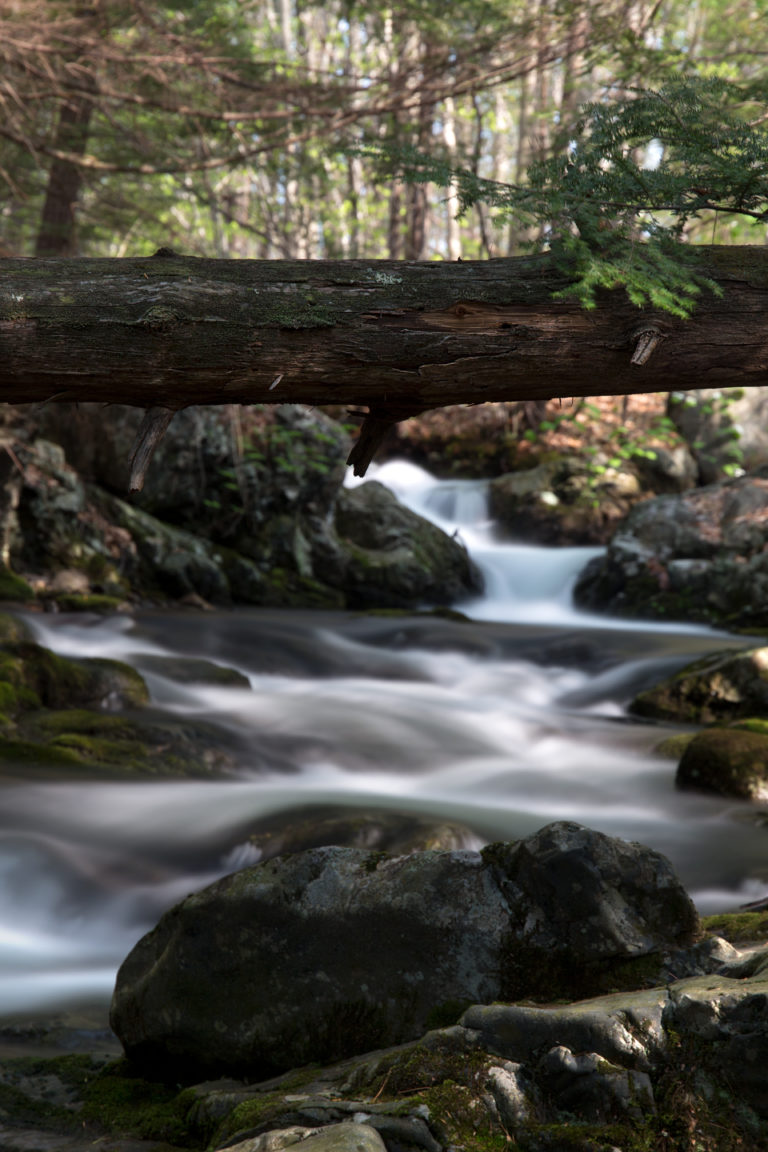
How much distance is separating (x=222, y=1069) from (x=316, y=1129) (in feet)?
3.79

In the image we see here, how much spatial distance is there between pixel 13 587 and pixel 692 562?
9.27 meters

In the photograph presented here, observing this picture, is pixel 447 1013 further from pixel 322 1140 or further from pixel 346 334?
pixel 346 334

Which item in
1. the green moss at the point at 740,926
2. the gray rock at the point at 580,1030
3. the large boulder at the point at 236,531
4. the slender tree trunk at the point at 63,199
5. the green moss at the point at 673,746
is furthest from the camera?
the large boulder at the point at 236,531

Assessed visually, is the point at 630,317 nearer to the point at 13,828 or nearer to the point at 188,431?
the point at 13,828

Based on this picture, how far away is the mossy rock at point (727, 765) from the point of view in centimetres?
630

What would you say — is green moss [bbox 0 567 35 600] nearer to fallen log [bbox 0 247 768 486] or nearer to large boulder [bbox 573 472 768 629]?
large boulder [bbox 573 472 768 629]

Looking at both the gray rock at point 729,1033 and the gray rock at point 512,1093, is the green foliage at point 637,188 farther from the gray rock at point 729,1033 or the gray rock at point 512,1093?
the gray rock at point 512,1093

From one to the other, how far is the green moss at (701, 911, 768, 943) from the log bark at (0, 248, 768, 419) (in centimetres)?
197

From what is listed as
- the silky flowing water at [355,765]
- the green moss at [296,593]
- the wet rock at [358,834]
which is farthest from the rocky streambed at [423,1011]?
the green moss at [296,593]

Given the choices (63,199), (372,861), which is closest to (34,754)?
(372,861)

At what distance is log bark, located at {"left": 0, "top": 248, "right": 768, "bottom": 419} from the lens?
2949 mm

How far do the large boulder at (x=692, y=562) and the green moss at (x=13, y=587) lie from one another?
8.14m

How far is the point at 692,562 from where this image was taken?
13.6 meters

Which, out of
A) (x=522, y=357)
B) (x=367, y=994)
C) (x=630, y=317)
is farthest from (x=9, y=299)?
(x=367, y=994)
